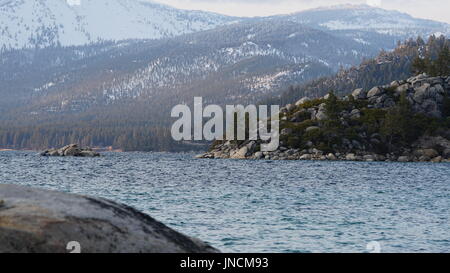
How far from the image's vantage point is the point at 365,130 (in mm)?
148000

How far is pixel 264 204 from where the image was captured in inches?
1923

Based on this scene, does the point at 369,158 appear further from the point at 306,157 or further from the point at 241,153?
the point at 241,153

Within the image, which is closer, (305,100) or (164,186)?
(164,186)

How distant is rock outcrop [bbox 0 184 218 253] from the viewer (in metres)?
13.8

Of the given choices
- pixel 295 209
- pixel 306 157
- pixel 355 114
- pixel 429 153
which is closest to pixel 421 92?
pixel 355 114

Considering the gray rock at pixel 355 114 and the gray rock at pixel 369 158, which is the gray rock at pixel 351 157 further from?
the gray rock at pixel 355 114

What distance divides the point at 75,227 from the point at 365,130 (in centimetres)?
13842

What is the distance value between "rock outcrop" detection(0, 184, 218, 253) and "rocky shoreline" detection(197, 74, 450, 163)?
125320 millimetres

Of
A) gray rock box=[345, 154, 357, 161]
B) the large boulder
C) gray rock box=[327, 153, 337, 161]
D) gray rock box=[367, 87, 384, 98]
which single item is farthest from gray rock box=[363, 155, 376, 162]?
the large boulder
